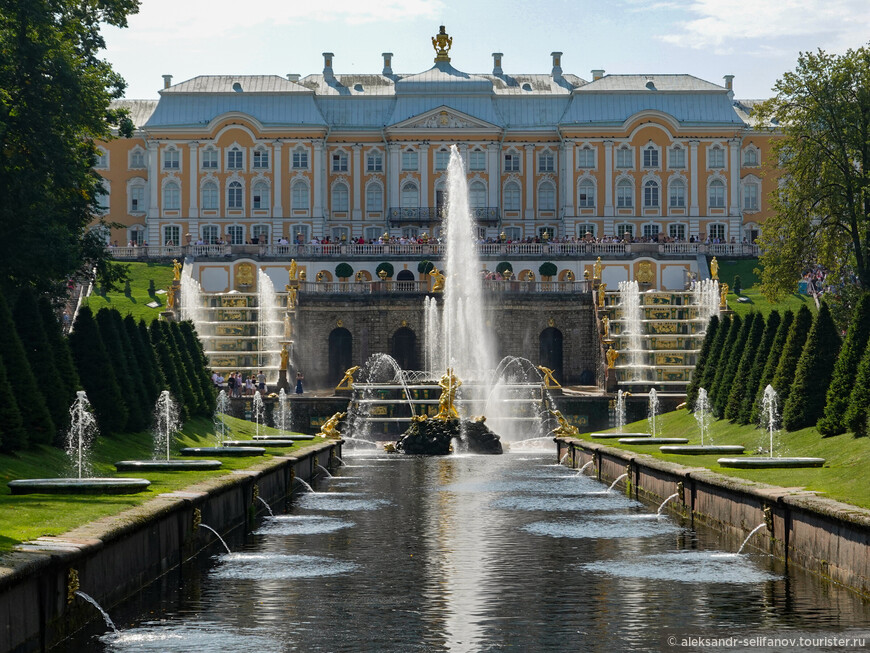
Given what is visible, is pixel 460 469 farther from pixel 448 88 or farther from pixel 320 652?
pixel 448 88

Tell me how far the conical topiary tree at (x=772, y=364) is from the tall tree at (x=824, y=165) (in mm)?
15785

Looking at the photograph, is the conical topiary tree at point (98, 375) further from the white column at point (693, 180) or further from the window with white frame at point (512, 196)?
the white column at point (693, 180)

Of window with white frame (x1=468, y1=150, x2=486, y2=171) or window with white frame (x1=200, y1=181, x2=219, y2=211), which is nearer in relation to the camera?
window with white frame (x1=200, y1=181, x2=219, y2=211)

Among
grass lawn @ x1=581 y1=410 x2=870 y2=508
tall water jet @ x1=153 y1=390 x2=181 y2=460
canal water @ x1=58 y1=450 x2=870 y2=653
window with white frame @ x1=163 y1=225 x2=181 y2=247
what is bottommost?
canal water @ x1=58 y1=450 x2=870 y2=653

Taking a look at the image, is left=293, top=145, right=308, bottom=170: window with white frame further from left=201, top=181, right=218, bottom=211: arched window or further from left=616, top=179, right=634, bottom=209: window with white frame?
left=616, top=179, right=634, bottom=209: window with white frame

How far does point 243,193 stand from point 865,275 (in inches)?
2481

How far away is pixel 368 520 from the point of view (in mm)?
24047

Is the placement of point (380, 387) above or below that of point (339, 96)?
below

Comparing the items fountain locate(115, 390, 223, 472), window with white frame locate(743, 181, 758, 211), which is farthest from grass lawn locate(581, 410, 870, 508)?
window with white frame locate(743, 181, 758, 211)

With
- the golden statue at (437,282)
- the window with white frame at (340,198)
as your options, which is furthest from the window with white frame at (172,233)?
the golden statue at (437,282)

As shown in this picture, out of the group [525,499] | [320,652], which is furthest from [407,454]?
[320,652]

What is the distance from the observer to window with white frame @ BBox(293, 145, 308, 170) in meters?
106

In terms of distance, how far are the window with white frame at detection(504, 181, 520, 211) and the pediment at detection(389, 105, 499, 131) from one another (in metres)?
4.88

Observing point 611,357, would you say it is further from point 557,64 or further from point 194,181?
point 557,64
